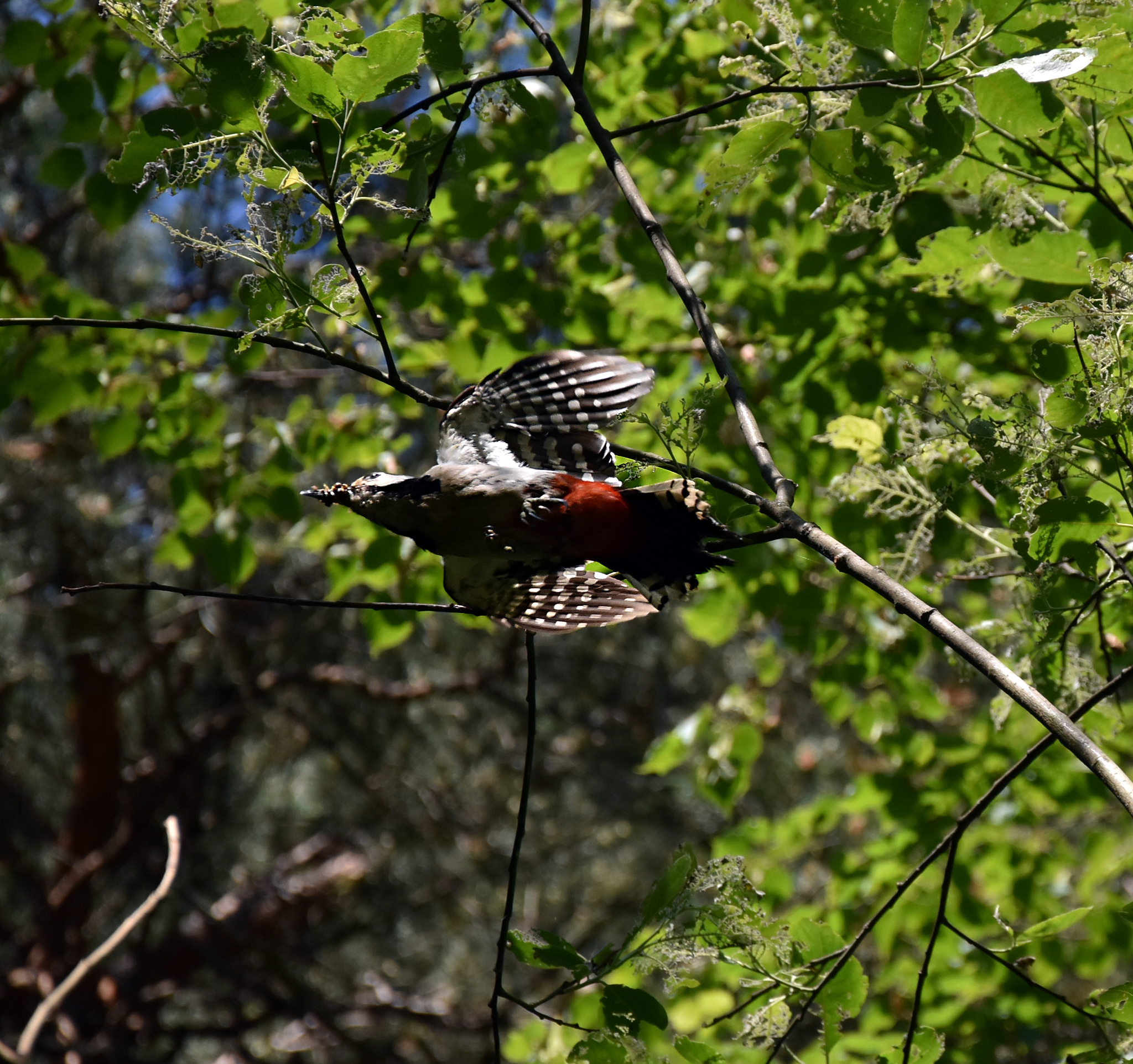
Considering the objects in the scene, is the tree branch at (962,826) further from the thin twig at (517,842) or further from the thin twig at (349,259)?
the thin twig at (349,259)

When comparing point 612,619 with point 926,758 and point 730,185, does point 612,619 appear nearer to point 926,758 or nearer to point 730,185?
point 730,185

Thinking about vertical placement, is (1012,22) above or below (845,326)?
above

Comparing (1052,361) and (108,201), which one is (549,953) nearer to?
(1052,361)

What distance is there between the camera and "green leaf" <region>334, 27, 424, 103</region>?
0.99 m

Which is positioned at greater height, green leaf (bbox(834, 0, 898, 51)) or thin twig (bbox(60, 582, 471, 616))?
green leaf (bbox(834, 0, 898, 51))

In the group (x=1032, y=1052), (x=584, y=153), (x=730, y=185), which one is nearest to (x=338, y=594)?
(x=584, y=153)

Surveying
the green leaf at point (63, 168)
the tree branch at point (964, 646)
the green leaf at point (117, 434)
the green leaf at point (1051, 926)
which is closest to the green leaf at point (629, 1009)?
the green leaf at point (1051, 926)

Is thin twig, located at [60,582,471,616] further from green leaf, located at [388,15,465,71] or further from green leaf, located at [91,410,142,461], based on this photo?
green leaf, located at [91,410,142,461]

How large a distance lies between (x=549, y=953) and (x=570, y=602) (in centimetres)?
37

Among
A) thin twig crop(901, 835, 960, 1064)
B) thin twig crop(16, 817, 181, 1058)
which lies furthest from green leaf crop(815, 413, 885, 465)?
thin twig crop(16, 817, 181, 1058)

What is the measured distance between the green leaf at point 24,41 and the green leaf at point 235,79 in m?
1.16

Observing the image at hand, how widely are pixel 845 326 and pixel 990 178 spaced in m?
0.66

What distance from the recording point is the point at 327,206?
38.6 inches

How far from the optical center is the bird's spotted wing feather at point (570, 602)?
111 centimetres
